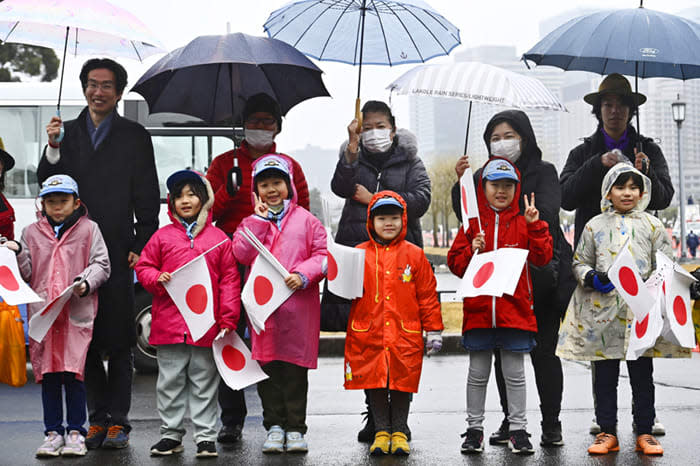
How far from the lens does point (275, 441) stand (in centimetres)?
547

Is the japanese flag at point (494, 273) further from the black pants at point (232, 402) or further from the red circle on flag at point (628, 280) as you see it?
the black pants at point (232, 402)

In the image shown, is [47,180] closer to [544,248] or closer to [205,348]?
[205,348]

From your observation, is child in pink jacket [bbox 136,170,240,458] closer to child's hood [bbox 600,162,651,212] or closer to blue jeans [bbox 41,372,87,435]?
blue jeans [bbox 41,372,87,435]

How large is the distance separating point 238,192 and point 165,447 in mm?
1670

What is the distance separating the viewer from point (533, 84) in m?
5.86

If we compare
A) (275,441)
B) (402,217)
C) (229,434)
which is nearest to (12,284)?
(229,434)

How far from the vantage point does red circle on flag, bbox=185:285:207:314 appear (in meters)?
5.34

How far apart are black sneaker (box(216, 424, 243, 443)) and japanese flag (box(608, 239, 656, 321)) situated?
259 cm

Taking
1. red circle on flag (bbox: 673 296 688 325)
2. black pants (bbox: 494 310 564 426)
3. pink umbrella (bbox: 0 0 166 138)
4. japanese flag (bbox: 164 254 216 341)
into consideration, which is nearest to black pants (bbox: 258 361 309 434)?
japanese flag (bbox: 164 254 216 341)

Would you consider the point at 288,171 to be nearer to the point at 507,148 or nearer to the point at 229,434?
the point at 507,148

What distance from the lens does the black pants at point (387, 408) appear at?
549 cm

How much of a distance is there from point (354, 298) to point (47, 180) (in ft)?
6.70

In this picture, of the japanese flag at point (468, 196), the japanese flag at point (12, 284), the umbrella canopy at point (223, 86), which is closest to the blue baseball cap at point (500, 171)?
the japanese flag at point (468, 196)

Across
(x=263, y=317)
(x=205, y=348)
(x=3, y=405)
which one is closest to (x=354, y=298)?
(x=263, y=317)
